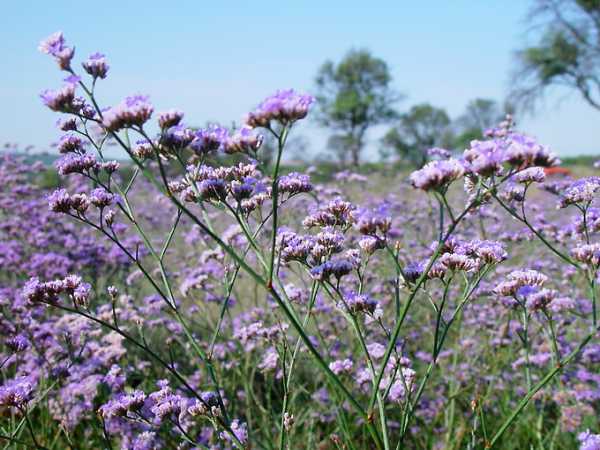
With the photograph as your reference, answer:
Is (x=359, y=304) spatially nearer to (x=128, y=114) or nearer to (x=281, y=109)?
(x=281, y=109)

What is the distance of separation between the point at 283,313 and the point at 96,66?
192 cm

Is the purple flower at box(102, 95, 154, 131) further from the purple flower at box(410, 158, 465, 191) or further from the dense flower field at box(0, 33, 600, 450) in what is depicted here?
the purple flower at box(410, 158, 465, 191)

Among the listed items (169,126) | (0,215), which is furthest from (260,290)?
(169,126)

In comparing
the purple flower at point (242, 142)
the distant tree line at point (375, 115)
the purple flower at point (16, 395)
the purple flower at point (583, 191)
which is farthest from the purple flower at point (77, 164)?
the distant tree line at point (375, 115)

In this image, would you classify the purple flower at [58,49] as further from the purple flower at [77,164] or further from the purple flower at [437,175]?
the purple flower at [437,175]

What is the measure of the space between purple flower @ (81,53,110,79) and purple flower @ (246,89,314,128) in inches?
→ 24.6

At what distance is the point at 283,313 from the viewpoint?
3412 millimetres

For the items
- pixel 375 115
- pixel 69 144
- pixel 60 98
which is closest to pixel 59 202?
pixel 69 144

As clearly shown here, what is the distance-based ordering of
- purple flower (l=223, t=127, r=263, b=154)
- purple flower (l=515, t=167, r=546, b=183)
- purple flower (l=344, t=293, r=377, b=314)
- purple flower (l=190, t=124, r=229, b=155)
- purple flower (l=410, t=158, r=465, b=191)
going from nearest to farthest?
purple flower (l=410, t=158, r=465, b=191) < purple flower (l=223, t=127, r=263, b=154) < purple flower (l=190, t=124, r=229, b=155) < purple flower (l=344, t=293, r=377, b=314) < purple flower (l=515, t=167, r=546, b=183)

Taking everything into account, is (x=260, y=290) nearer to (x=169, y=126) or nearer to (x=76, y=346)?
(x=76, y=346)

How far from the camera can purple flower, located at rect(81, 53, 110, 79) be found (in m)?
1.95

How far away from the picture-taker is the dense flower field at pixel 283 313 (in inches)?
69.4

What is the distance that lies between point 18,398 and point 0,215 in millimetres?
6613

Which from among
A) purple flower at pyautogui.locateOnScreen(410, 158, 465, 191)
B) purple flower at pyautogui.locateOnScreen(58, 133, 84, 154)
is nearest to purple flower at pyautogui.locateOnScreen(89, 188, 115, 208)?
purple flower at pyautogui.locateOnScreen(58, 133, 84, 154)
